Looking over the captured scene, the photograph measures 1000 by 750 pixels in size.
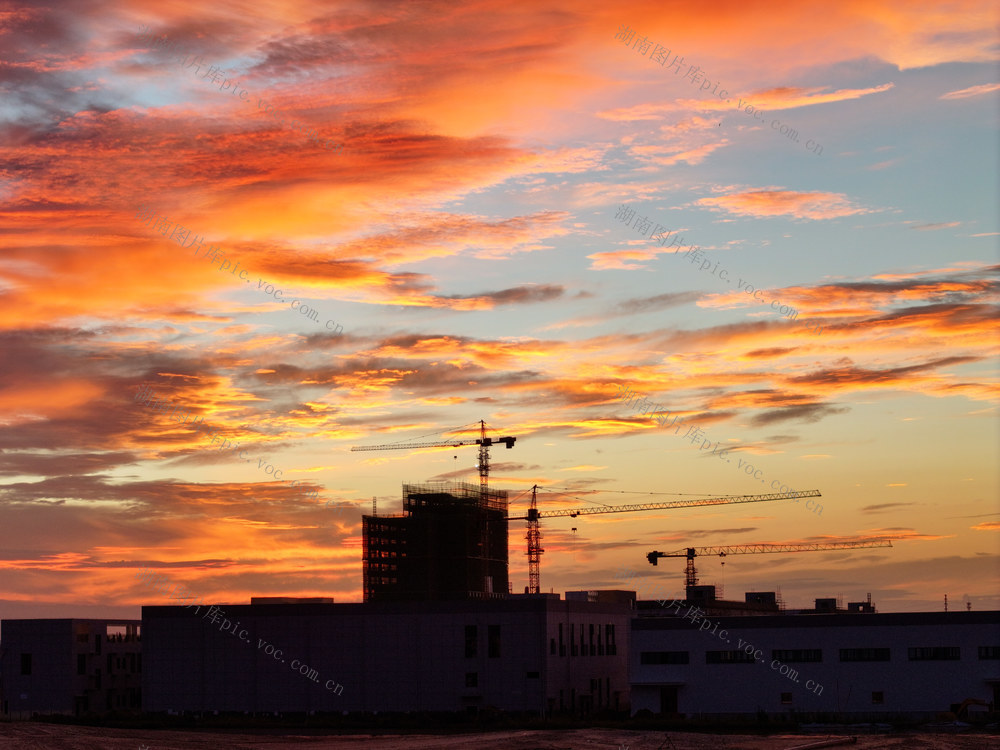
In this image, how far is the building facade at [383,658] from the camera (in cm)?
13400

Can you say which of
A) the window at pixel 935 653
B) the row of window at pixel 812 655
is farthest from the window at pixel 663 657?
the window at pixel 935 653

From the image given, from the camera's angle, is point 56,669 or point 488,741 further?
point 56,669

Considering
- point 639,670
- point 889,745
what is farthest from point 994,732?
point 639,670

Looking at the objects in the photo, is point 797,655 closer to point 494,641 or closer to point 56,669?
point 494,641

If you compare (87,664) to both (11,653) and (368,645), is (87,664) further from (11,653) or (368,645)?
(368,645)

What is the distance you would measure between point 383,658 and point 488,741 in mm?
43796

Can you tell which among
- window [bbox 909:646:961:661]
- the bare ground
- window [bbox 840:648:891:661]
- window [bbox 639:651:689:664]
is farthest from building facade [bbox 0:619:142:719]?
window [bbox 909:646:961:661]

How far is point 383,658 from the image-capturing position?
138 metres

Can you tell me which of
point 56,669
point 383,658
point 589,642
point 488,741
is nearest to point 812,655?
point 488,741

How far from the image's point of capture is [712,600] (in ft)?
603

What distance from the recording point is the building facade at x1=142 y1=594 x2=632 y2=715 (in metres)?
134

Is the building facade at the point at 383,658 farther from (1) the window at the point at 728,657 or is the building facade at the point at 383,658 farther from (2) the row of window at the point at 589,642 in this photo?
(1) the window at the point at 728,657

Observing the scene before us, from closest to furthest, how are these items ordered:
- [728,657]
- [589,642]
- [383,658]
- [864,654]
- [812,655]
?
[864,654] → [812,655] → [728,657] → [383,658] → [589,642]

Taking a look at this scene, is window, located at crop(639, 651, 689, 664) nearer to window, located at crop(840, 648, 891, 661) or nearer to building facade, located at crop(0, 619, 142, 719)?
window, located at crop(840, 648, 891, 661)
